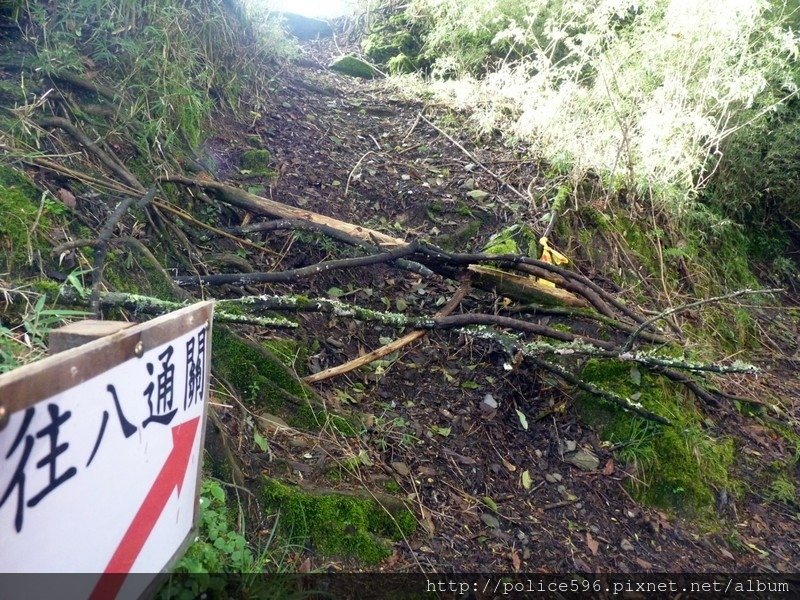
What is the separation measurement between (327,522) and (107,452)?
55.2 inches

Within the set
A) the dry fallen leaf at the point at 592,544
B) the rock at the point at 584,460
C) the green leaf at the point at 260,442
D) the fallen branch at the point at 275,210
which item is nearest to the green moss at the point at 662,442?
the rock at the point at 584,460

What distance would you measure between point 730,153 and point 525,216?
8.90ft

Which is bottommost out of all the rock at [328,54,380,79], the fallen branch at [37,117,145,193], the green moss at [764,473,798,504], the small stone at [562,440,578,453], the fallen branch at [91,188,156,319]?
the green moss at [764,473,798,504]

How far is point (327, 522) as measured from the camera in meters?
2.13

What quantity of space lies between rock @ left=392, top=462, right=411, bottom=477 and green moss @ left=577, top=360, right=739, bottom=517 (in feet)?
4.01

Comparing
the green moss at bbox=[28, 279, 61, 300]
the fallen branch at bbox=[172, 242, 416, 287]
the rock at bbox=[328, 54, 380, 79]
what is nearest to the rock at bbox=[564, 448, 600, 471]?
the fallen branch at bbox=[172, 242, 416, 287]

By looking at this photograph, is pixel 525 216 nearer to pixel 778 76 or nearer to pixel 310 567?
pixel 778 76

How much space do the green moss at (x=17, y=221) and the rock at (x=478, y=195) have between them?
3.23 m

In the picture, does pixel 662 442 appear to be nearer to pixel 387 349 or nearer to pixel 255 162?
pixel 387 349

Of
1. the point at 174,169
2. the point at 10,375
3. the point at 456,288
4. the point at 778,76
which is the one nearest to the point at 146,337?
the point at 10,375

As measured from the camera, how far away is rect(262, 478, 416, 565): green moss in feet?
6.86

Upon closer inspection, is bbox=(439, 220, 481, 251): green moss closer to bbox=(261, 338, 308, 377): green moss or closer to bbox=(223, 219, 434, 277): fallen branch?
bbox=(223, 219, 434, 277): fallen branch

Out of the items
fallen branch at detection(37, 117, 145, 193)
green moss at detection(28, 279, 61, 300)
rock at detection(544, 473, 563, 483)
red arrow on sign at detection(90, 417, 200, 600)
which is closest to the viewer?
red arrow on sign at detection(90, 417, 200, 600)

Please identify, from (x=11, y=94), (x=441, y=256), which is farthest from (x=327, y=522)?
(x=11, y=94)
